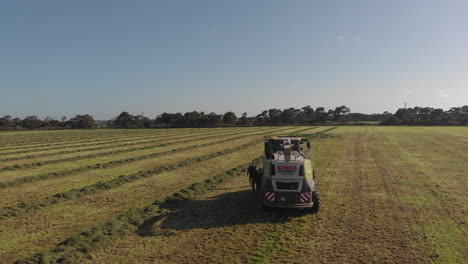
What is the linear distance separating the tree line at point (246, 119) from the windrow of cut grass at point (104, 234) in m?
119

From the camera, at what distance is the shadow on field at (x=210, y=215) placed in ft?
32.5

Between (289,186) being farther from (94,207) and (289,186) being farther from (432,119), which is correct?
(432,119)

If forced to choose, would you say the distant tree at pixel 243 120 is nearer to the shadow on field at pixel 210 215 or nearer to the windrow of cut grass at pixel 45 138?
the windrow of cut grass at pixel 45 138

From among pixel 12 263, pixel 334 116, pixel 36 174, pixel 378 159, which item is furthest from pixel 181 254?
pixel 334 116

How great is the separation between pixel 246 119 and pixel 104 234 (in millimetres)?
133286

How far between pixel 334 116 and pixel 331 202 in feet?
522

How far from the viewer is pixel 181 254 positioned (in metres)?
7.89

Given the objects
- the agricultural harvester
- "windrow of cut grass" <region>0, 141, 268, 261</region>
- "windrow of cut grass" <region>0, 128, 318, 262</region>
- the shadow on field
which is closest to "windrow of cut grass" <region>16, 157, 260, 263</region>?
the shadow on field

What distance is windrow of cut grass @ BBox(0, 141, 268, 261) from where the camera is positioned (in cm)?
868

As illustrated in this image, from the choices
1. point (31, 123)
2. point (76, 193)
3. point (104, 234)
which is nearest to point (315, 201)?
point (104, 234)

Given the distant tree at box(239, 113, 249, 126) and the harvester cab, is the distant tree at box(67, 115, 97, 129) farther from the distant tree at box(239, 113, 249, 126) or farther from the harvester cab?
the harvester cab

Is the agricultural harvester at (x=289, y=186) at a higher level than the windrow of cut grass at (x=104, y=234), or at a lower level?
higher

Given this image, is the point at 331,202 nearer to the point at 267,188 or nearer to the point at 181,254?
the point at 267,188

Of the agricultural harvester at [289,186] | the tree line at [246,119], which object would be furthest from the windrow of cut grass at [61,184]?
the tree line at [246,119]
